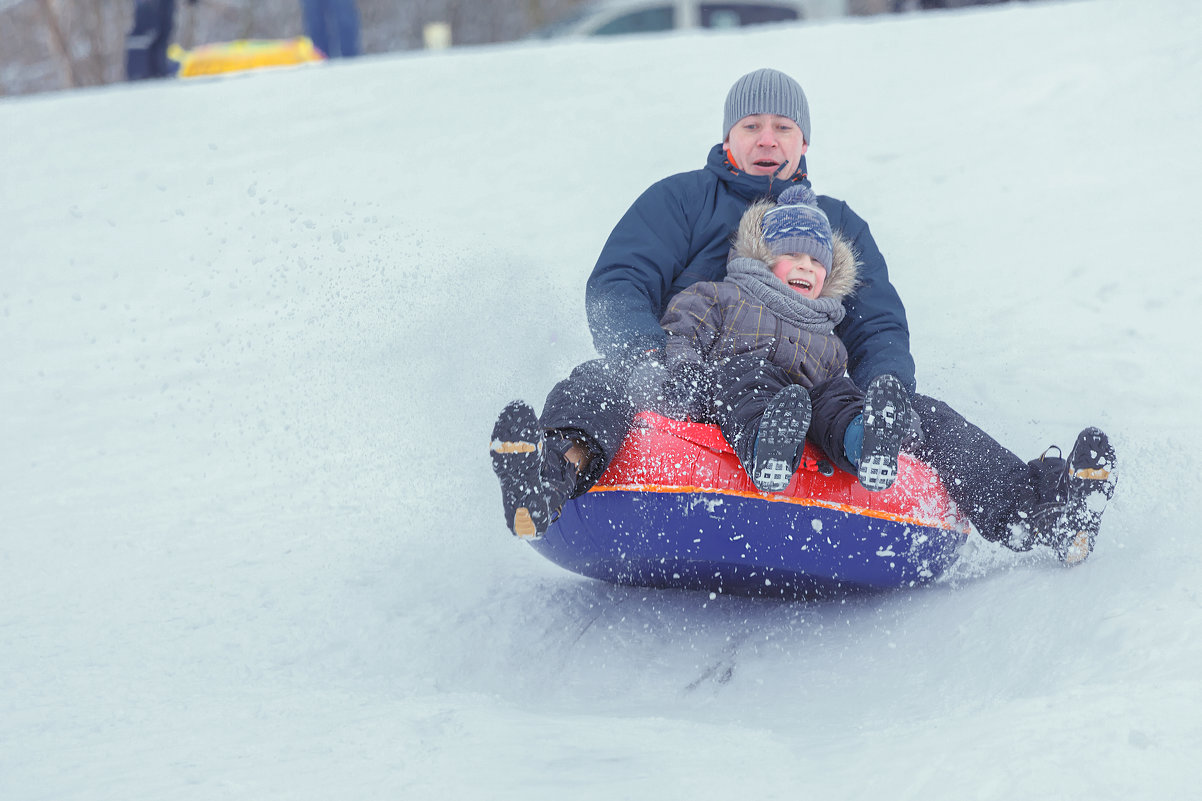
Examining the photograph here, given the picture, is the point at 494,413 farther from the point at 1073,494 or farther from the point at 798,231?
the point at 1073,494

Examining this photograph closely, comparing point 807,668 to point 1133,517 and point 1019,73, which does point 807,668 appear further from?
point 1019,73

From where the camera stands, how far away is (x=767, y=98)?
3.05 meters

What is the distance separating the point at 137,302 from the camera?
495 centimetres

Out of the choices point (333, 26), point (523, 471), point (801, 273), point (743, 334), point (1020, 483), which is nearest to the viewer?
point (523, 471)

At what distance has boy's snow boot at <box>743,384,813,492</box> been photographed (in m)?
2.11

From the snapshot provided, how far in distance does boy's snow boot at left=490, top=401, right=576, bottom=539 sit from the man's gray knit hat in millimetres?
1358

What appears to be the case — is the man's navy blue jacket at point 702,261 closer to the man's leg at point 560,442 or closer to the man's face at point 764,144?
the man's face at point 764,144

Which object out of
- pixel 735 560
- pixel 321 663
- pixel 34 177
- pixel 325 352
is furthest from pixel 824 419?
pixel 34 177

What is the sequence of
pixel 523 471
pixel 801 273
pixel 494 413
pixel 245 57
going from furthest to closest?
1. pixel 245 57
2. pixel 494 413
3. pixel 801 273
4. pixel 523 471

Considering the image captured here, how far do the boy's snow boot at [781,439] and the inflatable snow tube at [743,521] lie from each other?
15cm

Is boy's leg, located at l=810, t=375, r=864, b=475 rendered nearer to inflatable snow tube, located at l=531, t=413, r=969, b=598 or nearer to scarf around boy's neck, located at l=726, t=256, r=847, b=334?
inflatable snow tube, located at l=531, t=413, r=969, b=598

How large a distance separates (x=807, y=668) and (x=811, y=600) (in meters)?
0.35

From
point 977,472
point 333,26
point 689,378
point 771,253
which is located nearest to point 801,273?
point 771,253

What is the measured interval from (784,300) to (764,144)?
60 centimetres
